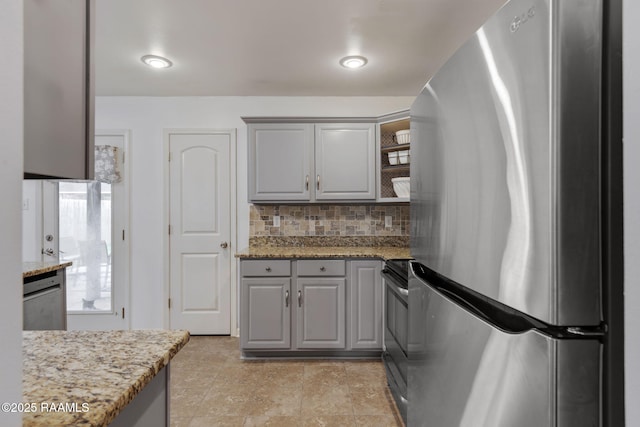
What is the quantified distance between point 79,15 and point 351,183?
263cm

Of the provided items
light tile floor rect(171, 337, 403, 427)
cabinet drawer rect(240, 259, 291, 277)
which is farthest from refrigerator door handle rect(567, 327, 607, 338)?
cabinet drawer rect(240, 259, 291, 277)

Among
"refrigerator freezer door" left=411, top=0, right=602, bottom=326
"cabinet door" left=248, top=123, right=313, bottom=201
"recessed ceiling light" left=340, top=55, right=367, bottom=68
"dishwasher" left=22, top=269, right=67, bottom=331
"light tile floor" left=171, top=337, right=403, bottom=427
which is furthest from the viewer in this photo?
"cabinet door" left=248, top=123, right=313, bottom=201

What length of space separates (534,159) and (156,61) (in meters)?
2.87

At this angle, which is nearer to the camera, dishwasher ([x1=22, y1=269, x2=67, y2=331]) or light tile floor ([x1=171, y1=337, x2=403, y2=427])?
dishwasher ([x1=22, y1=269, x2=67, y2=331])

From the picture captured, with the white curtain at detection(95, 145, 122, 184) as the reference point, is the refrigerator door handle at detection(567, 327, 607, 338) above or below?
below

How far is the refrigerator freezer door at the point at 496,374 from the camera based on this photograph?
54 cm

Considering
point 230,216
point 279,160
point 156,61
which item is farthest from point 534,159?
point 230,216

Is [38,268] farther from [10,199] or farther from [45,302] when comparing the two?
[10,199]

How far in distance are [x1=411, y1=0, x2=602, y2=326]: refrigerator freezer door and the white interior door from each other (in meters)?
3.00

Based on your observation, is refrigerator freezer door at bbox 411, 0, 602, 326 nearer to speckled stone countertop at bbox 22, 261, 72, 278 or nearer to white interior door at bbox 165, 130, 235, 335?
speckled stone countertop at bbox 22, 261, 72, 278

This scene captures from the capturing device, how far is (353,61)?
104 inches

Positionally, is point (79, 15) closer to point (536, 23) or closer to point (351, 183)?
point (536, 23)

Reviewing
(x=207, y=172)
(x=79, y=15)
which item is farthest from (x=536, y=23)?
(x=207, y=172)

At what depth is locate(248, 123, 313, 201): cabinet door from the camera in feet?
10.2
